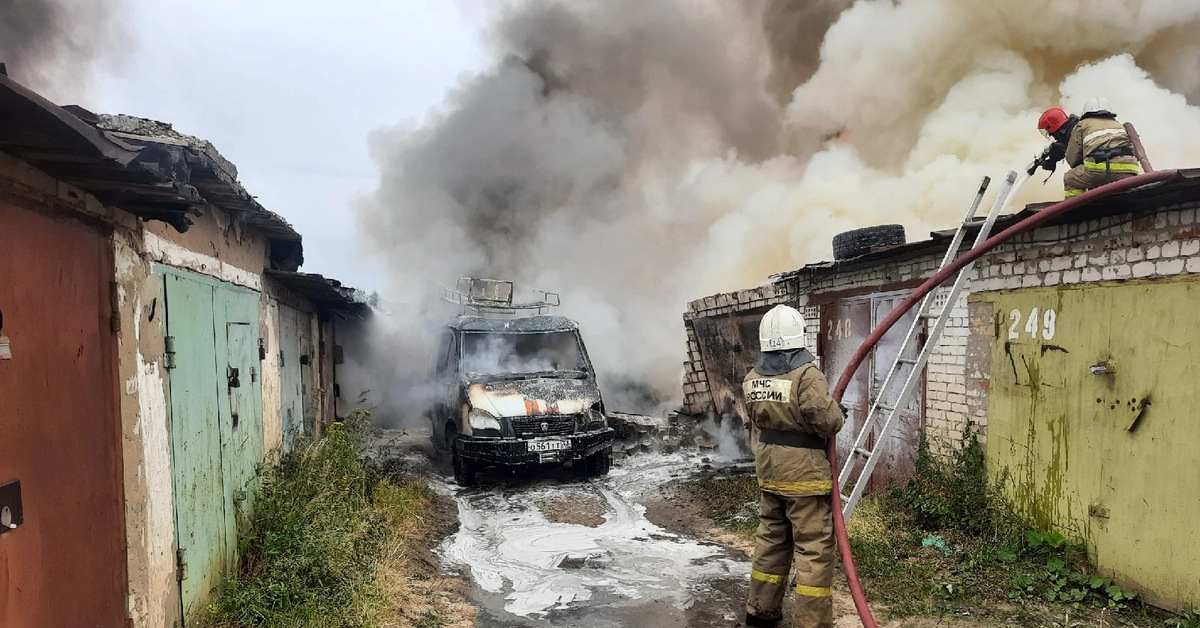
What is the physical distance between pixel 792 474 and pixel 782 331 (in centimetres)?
86

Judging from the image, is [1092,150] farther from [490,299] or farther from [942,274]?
[490,299]

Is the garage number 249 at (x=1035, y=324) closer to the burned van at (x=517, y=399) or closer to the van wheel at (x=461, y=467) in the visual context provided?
the burned van at (x=517, y=399)

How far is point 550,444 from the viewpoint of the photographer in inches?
316

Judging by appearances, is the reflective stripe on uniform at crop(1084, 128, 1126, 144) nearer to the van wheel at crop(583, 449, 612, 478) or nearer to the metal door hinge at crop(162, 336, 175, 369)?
the metal door hinge at crop(162, 336, 175, 369)

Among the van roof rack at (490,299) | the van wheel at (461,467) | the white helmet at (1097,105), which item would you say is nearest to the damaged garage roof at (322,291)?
the van wheel at (461,467)

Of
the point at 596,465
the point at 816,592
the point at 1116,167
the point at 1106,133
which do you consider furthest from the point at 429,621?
the point at 1106,133

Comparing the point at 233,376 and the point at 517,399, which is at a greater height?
the point at 233,376

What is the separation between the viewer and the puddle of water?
488cm

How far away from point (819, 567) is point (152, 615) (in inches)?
136

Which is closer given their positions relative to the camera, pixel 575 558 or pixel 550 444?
pixel 575 558

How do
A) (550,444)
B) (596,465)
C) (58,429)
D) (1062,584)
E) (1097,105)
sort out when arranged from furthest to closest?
(596,465), (550,444), (1097,105), (1062,584), (58,429)

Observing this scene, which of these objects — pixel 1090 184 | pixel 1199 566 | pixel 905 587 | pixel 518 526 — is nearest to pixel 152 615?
pixel 518 526

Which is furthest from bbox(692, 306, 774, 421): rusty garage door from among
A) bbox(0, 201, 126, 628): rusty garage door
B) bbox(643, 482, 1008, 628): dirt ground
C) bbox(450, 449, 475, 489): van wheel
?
bbox(0, 201, 126, 628): rusty garage door

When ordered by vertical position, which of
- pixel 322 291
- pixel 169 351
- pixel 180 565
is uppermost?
pixel 322 291
